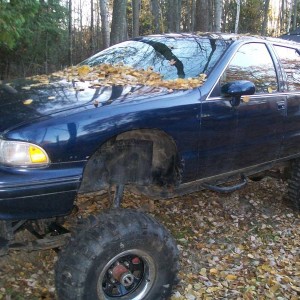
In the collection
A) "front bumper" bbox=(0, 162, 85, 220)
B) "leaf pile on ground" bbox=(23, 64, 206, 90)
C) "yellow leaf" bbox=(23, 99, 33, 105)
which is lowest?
"front bumper" bbox=(0, 162, 85, 220)

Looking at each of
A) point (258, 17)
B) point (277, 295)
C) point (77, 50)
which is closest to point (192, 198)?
point (277, 295)

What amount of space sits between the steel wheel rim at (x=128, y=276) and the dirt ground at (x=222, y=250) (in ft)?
1.55

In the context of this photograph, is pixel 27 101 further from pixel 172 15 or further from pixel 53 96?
pixel 172 15

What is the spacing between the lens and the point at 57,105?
115 inches

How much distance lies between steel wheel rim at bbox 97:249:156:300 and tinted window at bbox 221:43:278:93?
1.81 meters

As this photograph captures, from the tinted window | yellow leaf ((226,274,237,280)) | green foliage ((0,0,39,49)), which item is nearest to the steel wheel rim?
yellow leaf ((226,274,237,280))

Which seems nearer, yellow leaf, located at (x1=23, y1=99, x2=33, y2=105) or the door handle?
yellow leaf, located at (x1=23, y1=99, x2=33, y2=105)

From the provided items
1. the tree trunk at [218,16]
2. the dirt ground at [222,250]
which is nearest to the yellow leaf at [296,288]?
the dirt ground at [222,250]

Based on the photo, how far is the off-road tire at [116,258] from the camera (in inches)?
112

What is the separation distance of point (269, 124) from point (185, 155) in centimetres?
121

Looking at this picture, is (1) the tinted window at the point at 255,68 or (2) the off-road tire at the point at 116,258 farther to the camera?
(1) the tinted window at the point at 255,68

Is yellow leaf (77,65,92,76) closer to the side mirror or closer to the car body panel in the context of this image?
the car body panel

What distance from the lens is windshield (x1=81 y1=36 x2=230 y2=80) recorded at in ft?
12.7

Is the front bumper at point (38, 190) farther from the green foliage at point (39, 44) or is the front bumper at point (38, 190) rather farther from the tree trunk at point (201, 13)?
the tree trunk at point (201, 13)
